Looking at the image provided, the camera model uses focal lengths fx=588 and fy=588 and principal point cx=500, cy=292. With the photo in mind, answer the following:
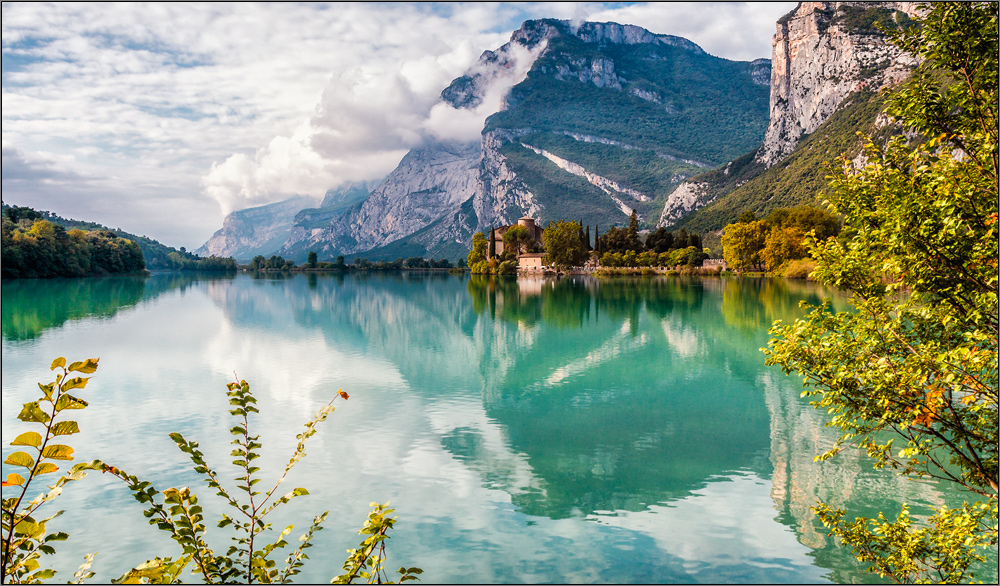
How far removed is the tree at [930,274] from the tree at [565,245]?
102 m

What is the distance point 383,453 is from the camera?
1232 cm

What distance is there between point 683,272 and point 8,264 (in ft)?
311

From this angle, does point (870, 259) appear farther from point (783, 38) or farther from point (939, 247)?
point (783, 38)

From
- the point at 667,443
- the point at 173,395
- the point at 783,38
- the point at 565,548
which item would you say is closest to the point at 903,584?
the point at 565,548

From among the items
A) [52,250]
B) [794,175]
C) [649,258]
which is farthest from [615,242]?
[52,250]

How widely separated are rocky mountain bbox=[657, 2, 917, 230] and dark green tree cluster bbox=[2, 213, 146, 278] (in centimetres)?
13048

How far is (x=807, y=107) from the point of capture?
167500 millimetres

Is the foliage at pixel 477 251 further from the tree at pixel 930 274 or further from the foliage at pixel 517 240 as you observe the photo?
the tree at pixel 930 274

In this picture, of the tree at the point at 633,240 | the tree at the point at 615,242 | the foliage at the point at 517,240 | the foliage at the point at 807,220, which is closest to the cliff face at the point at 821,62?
the tree at the point at 633,240

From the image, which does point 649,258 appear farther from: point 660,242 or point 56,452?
point 56,452

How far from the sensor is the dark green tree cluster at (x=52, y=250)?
7462 centimetres

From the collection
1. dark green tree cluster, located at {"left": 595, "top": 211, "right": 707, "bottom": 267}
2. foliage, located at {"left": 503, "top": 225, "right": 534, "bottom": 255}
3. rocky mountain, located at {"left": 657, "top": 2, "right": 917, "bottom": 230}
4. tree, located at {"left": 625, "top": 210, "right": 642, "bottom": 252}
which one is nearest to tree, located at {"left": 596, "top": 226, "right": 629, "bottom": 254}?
dark green tree cluster, located at {"left": 595, "top": 211, "right": 707, "bottom": 267}

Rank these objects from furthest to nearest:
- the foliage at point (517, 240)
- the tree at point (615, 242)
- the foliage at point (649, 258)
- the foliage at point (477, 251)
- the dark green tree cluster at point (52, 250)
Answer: the foliage at point (477, 251) → the foliage at point (517, 240) → the tree at point (615, 242) → the foliage at point (649, 258) → the dark green tree cluster at point (52, 250)

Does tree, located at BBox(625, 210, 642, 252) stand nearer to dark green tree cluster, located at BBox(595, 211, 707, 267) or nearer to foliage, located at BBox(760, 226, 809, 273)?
dark green tree cluster, located at BBox(595, 211, 707, 267)
